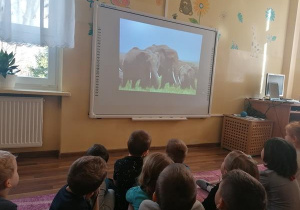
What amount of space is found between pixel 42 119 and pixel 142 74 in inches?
50.9

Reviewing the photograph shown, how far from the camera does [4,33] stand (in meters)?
2.06

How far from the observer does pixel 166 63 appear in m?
3.06

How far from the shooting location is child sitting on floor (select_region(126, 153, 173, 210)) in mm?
1031

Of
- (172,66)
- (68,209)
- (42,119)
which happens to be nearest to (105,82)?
(42,119)

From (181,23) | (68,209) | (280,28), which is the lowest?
(68,209)

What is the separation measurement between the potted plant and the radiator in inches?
5.6

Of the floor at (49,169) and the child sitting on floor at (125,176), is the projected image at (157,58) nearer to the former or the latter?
the floor at (49,169)

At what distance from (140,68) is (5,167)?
2125 millimetres

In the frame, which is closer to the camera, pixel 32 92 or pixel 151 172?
pixel 151 172

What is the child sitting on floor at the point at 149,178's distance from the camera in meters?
1.03

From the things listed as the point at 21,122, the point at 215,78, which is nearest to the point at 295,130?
the point at 215,78

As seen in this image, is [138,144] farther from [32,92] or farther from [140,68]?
[140,68]

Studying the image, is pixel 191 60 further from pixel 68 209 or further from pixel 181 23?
pixel 68 209

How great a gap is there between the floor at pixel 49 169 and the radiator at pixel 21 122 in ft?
0.73
